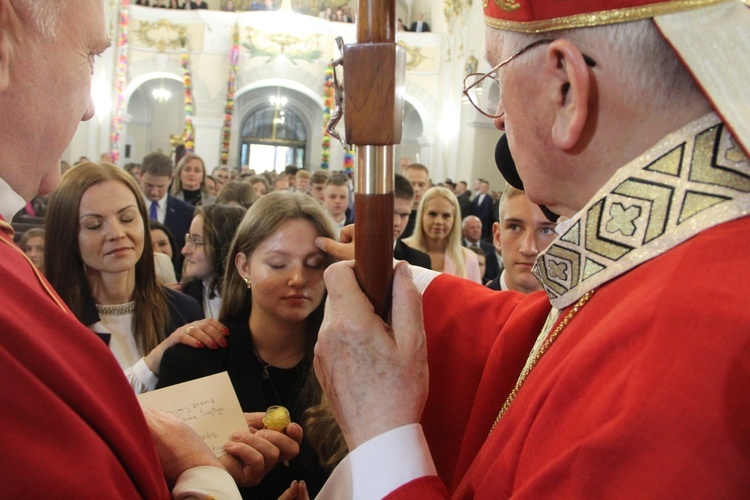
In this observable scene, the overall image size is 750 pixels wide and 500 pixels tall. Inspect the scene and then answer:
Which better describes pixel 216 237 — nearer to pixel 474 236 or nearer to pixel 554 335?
pixel 554 335

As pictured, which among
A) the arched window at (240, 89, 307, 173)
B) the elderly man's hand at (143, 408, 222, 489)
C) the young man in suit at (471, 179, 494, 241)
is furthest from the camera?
the arched window at (240, 89, 307, 173)

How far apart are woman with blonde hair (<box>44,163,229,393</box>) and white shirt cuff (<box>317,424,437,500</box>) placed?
1567 mm

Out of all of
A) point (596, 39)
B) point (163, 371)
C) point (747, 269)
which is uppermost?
point (596, 39)

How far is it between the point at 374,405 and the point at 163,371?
45.5 inches

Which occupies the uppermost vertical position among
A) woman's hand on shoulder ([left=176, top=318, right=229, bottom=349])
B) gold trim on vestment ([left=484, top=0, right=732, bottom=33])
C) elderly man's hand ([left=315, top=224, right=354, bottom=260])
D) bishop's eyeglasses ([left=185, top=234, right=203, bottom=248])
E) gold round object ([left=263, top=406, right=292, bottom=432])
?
gold trim on vestment ([left=484, top=0, right=732, bottom=33])

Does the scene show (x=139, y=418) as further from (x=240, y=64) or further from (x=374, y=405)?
(x=240, y=64)

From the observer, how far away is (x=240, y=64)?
1612cm

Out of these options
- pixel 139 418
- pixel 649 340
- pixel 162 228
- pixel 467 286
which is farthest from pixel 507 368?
pixel 162 228

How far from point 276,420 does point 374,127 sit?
0.87m

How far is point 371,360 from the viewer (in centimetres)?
99

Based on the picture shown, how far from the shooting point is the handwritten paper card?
4.80ft

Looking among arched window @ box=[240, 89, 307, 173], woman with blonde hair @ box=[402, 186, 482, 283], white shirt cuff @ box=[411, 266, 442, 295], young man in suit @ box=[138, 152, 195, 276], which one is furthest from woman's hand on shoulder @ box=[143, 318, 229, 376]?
arched window @ box=[240, 89, 307, 173]

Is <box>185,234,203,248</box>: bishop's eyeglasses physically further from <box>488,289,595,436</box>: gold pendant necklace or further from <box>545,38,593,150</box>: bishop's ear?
<box>545,38,593,150</box>: bishop's ear

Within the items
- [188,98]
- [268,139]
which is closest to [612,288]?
[188,98]
